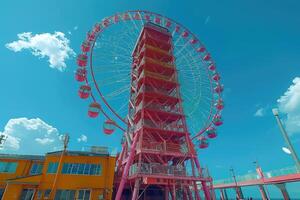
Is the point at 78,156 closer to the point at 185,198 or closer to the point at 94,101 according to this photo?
the point at 94,101

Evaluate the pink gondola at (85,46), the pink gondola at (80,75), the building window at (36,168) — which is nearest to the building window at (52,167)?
the building window at (36,168)

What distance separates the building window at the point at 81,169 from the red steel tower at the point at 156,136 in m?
2.71

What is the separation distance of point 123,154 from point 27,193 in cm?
1006

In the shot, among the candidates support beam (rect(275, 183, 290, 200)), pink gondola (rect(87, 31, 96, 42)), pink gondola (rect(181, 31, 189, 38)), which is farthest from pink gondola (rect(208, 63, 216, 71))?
support beam (rect(275, 183, 290, 200))

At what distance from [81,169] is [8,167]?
28.5 ft

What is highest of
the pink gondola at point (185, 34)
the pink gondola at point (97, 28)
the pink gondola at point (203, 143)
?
the pink gondola at point (185, 34)

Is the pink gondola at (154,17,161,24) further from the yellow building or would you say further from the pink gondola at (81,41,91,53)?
the yellow building

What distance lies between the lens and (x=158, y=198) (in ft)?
69.4

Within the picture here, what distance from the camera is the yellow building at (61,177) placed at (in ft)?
52.4

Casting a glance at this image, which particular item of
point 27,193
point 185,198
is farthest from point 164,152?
point 27,193

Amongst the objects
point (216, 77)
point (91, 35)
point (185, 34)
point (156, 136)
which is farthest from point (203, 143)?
point (91, 35)

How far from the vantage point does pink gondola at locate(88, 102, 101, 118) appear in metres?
21.5

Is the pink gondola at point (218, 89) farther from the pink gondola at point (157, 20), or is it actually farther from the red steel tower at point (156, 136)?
the pink gondola at point (157, 20)

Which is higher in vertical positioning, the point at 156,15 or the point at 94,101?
the point at 156,15
